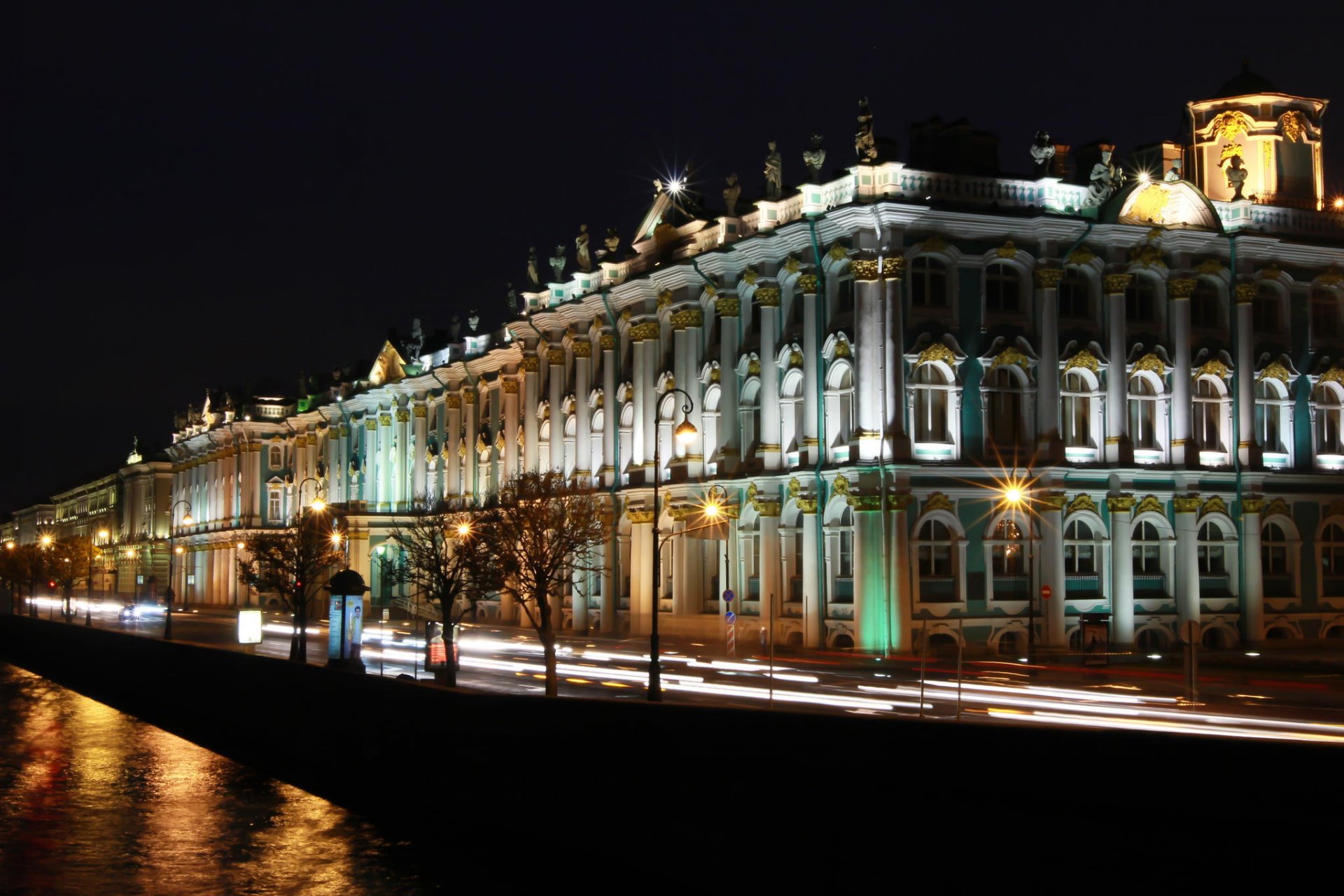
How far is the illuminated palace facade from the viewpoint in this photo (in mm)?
49719

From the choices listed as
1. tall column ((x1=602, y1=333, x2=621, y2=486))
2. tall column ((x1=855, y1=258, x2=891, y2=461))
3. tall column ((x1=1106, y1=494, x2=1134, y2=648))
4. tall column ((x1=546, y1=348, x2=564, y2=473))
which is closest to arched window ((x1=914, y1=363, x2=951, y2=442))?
tall column ((x1=855, y1=258, x2=891, y2=461))

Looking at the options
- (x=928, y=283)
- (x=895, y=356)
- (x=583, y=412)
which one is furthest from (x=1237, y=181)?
(x=583, y=412)

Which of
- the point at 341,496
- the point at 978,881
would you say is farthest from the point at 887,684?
the point at 341,496

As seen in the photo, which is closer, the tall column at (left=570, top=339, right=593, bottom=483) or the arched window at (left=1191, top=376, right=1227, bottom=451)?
the arched window at (left=1191, top=376, right=1227, bottom=451)

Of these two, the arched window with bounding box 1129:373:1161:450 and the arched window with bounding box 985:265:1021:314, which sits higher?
the arched window with bounding box 985:265:1021:314

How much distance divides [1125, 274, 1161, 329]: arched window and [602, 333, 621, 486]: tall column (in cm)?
2243

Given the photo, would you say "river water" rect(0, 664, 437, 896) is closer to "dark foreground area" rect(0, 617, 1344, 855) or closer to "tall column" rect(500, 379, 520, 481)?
"dark foreground area" rect(0, 617, 1344, 855)

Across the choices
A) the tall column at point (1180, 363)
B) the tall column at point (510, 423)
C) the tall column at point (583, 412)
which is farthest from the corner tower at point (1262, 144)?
the tall column at point (510, 423)

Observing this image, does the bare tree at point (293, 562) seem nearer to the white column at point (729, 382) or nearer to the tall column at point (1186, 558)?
the white column at point (729, 382)

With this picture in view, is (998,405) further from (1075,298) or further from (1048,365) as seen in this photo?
(1075,298)

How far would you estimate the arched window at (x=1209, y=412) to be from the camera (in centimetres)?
5531

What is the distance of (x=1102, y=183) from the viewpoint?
5378 cm

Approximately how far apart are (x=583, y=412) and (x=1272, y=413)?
96.7ft

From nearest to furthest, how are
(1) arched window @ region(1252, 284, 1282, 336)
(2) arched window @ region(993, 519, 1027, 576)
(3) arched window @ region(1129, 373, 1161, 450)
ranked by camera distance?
(2) arched window @ region(993, 519, 1027, 576)
(3) arched window @ region(1129, 373, 1161, 450)
(1) arched window @ region(1252, 284, 1282, 336)
